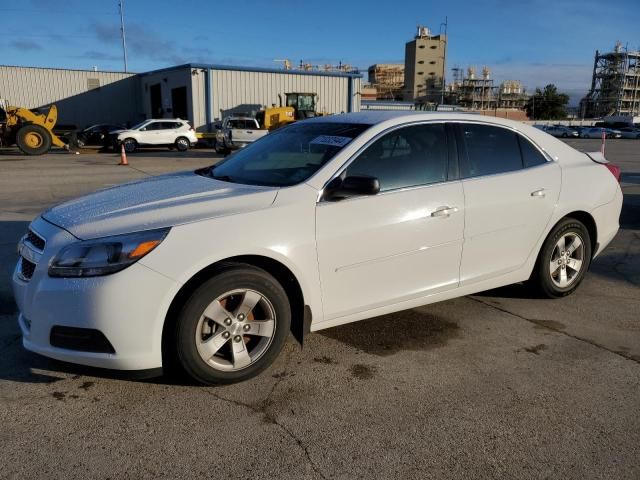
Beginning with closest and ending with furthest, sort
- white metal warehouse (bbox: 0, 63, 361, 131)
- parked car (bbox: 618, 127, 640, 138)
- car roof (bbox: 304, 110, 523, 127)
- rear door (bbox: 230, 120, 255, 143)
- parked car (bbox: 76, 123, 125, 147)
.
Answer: car roof (bbox: 304, 110, 523, 127) → rear door (bbox: 230, 120, 255, 143) → parked car (bbox: 76, 123, 125, 147) → white metal warehouse (bbox: 0, 63, 361, 131) → parked car (bbox: 618, 127, 640, 138)

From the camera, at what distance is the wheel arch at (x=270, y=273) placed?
2975 millimetres

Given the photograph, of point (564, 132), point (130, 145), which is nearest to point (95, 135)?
point (130, 145)

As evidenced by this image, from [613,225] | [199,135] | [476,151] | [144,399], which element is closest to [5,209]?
[144,399]

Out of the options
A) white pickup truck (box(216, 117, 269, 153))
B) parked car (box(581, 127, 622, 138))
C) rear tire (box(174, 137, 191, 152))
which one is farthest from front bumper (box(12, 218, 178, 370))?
parked car (box(581, 127, 622, 138))

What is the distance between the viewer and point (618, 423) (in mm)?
2871

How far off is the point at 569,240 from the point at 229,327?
3153 millimetres

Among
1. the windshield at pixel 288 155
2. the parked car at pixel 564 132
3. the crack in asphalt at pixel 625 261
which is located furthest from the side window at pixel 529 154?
the parked car at pixel 564 132

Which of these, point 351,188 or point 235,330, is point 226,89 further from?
point 235,330

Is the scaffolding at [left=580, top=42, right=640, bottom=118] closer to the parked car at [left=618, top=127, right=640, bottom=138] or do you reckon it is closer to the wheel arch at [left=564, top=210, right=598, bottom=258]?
the parked car at [left=618, top=127, right=640, bottom=138]

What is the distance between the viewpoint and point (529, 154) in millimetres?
4453

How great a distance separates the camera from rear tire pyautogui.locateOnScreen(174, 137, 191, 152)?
2750 centimetres

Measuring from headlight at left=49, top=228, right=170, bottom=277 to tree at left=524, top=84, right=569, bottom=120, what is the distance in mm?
123741

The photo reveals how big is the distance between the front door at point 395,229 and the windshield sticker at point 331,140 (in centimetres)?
16

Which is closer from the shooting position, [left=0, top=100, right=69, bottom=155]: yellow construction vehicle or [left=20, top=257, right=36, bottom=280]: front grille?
[left=20, top=257, right=36, bottom=280]: front grille
